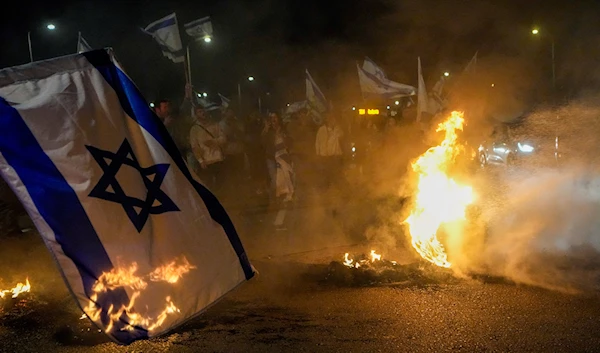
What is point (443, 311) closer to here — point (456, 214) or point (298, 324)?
point (298, 324)

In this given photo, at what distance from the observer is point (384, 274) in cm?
489

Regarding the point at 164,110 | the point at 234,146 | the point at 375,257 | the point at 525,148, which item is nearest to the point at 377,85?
the point at 525,148

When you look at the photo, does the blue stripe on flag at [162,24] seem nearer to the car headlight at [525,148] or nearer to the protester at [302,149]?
the protester at [302,149]

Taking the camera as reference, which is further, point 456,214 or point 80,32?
point 80,32

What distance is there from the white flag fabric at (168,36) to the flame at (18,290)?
7.25 meters

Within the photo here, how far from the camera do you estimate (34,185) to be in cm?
179

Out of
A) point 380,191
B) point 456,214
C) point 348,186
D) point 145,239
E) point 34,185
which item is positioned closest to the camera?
point 34,185

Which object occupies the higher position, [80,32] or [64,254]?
[80,32]

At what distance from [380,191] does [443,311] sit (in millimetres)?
4485

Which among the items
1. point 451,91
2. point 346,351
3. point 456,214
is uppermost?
point 451,91

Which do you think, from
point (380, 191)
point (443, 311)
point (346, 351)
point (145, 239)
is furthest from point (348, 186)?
point (145, 239)

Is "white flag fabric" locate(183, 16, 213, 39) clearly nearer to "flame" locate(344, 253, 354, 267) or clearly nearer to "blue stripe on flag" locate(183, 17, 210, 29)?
"blue stripe on flag" locate(183, 17, 210, 29)

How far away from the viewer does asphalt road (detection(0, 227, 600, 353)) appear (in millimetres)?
3510

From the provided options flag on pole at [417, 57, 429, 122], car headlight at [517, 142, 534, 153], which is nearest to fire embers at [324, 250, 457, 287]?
car headlight at [517, 142, 534, 153]
